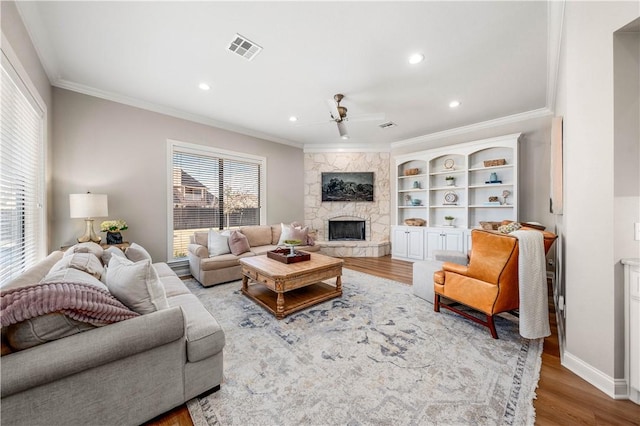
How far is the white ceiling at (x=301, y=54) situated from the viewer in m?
2.07

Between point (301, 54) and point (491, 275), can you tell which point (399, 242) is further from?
point (301, 54)

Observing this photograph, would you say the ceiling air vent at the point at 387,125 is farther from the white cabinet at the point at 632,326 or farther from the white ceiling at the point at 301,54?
the white cabinet at the point at 632,326

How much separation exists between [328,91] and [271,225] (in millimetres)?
3161

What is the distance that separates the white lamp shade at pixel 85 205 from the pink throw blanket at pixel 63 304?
2.38 meters

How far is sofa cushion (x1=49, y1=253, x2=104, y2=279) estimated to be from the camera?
1.67m

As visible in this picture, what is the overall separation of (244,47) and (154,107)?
2.44 meters

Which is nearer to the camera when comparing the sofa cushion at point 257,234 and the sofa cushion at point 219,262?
the sofa cushion at point 219,262

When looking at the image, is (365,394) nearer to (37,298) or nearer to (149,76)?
(37,298)

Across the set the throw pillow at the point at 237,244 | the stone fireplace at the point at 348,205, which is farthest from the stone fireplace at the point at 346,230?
the throw pillow at the point at 237,244

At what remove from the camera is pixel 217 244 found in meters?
4.04

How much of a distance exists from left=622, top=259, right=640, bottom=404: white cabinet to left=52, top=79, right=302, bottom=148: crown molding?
5.51 m

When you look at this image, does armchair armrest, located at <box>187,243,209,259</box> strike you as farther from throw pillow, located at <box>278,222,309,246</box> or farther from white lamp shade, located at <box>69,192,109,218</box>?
throw pillow, located at <box>278,222,309,246</box>

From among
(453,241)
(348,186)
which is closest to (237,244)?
(348,186)

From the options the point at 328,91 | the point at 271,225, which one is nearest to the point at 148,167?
the point at 271,225
